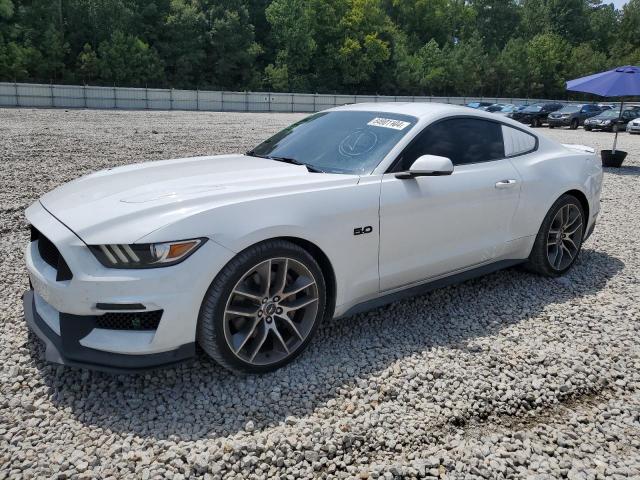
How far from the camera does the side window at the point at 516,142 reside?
4.43 meters

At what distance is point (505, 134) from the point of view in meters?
4.45

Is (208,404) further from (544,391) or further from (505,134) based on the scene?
(505,134)

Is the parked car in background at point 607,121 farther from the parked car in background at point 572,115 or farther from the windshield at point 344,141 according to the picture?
the windshield at point 344,141

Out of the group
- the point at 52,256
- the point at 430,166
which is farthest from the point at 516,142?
the point at 52,256

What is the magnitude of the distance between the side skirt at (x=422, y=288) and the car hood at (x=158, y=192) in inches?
32.2

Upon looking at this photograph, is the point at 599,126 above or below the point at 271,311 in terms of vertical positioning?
above

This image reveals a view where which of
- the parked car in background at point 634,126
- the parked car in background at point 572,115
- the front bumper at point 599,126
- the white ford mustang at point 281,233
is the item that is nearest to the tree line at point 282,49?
the parked car in background at point 572,115

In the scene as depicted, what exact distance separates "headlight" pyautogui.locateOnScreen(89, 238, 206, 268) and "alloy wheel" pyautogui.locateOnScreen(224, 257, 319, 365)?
0.41 m

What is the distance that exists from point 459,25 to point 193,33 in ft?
180

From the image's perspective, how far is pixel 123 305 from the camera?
8.66ft

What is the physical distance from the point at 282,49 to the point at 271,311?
224 ft

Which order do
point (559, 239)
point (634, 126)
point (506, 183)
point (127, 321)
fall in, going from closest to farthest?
point (127, 321) → point (506, 183) → point (559, 239) → point (634, 126)

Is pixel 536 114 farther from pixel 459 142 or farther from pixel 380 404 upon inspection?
pixel 380 404

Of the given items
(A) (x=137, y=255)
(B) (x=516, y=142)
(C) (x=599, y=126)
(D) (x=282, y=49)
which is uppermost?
(D) (x=282, y=49)
